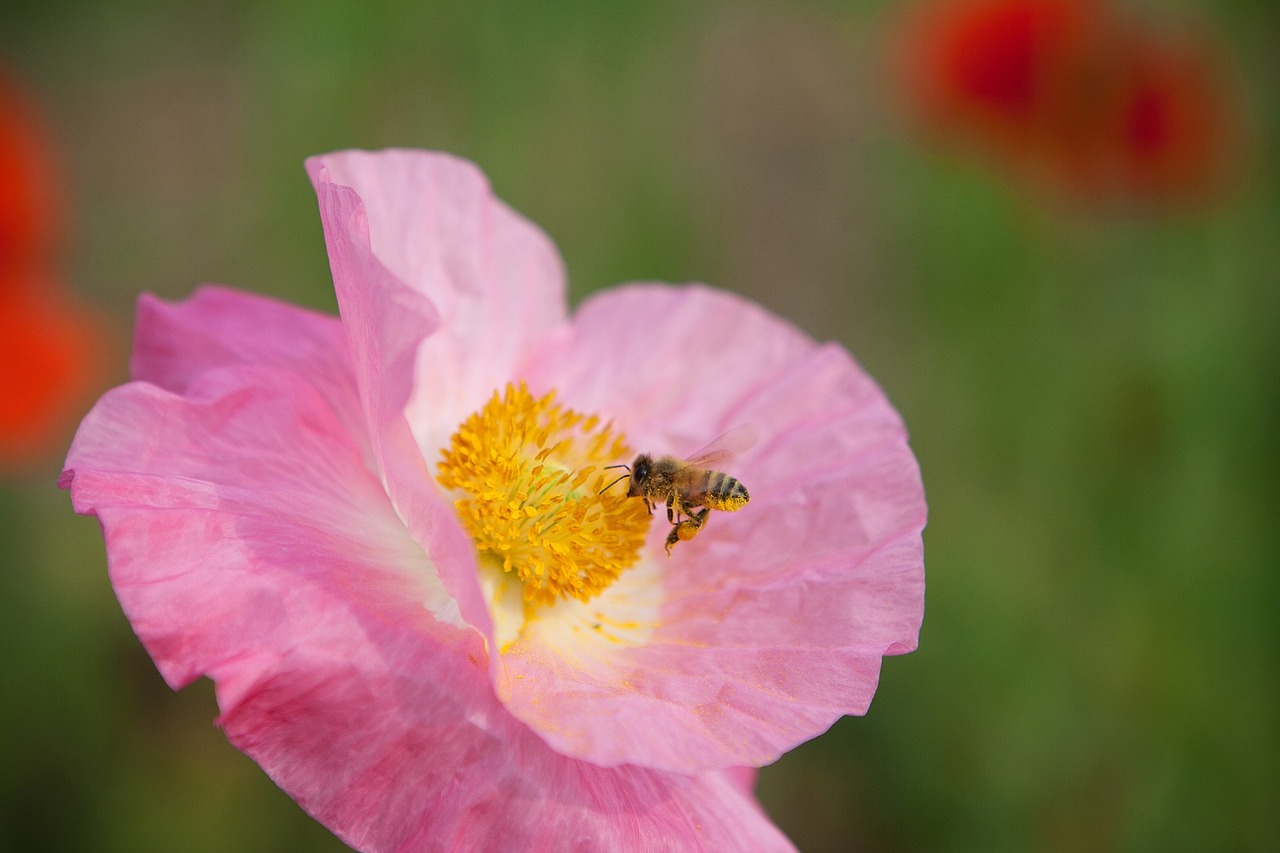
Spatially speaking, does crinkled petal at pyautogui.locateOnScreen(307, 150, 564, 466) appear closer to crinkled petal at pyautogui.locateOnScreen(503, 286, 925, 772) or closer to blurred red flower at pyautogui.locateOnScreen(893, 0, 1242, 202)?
crinkled petal at pyautogui.locateOnScreen(503, 286, 925, 772)

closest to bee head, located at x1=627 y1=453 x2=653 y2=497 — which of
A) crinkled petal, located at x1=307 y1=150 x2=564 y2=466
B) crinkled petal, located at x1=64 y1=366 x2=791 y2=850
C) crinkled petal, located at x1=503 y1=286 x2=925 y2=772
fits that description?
crinkled petal, located at x1=503 y1=286 x2=925 y2=772

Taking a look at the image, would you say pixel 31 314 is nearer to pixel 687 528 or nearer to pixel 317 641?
pixel 687 528

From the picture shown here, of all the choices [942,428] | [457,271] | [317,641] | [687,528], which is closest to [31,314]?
[457,271]

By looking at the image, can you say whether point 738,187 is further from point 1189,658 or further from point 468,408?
point 468,408

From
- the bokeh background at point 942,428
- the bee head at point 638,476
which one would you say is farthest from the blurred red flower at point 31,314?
the bee head at point 638,476

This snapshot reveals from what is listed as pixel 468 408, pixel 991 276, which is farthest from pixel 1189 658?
pixel 468 408
